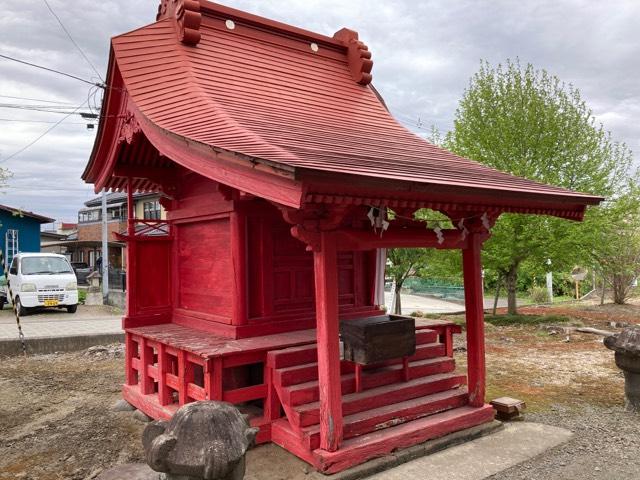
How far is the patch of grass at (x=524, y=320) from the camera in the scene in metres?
15.0

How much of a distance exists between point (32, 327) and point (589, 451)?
1380cm

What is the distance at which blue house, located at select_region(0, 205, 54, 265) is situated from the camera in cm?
2298

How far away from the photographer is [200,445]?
9.50 feet

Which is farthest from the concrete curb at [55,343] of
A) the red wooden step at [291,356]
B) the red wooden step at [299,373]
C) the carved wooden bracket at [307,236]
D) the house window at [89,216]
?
the house window at [89,216]

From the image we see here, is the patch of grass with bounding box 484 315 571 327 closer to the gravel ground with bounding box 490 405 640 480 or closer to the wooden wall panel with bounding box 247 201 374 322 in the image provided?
the gravel ground with bounding box 490 405 640 480

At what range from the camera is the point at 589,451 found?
17.0 feet

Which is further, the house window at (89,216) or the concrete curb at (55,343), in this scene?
the house window at (89,216)

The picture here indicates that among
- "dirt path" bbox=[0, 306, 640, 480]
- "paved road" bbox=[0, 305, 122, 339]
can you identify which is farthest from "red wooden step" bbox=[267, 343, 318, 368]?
"paved road" bbox=[0, 305, 122, 339]

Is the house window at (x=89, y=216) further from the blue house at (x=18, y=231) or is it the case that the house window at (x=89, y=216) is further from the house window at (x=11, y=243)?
the house window at (x=11, y=243)

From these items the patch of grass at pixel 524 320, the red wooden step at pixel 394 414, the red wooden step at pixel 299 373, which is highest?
the red wooden step at pixel 299 373

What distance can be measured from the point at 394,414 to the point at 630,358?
329 centimetres

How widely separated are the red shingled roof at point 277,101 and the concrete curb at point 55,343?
24.4 ft

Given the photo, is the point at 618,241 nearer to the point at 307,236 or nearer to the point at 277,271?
the point at 277,271

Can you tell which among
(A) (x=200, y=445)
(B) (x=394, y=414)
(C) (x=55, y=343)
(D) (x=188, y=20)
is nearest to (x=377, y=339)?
(B) (x=394, y=414)
